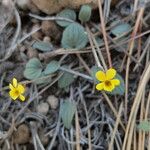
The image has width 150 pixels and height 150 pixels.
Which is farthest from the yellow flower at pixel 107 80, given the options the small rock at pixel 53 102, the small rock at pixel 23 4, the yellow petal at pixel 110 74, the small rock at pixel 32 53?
the small rock at pixel 23 4

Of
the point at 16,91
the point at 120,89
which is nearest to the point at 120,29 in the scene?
the point at 120,89

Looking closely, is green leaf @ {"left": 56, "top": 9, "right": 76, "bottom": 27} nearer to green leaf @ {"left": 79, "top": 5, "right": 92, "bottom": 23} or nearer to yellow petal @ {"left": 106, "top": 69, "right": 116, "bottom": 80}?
green leaf @ {"left": 79, "top": 5, "right": 92, "bottom": 23}

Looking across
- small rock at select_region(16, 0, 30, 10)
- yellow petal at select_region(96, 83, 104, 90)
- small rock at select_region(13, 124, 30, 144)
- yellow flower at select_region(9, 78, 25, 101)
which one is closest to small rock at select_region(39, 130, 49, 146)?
small rock at select_region(13, 124, 30, 144)

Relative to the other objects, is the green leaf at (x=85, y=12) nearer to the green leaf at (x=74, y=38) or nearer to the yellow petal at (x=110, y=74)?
the green leaf at (x=74, y=38)

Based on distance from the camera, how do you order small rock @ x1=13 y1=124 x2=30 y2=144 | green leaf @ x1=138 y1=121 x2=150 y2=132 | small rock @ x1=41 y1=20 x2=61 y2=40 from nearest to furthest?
green leaf @ x1=138 y1=121 x2=150 y2=132
small rock @ x1=13 y1=124 x2=30 y2=144
small rock @ x1=41 y1=20 x2=61 y2=40

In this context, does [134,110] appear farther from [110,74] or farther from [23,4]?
[23,4]
